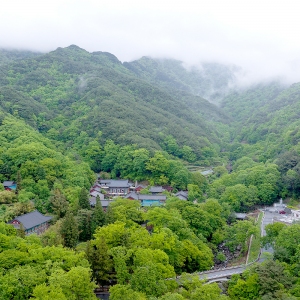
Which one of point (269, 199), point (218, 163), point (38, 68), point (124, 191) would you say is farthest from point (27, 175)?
point (38, 68)

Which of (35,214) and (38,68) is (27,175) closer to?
(35,214)

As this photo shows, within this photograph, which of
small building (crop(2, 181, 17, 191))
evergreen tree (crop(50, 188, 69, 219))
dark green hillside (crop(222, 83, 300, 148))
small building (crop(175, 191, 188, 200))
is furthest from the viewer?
dark green hillside (crop(222, 83, 300, 148))

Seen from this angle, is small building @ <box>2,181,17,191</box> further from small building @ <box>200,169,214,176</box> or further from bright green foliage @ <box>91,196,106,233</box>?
small building @ <box>200,169,214,176</box>

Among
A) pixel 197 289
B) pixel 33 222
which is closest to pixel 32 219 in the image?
pixel 33 222

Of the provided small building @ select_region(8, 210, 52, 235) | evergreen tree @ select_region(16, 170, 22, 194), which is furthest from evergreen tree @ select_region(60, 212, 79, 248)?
evergreen tree @ select_region(16, 170, 22, 194)

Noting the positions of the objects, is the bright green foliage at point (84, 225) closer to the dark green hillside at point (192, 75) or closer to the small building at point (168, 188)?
the small building at point (168, 188)

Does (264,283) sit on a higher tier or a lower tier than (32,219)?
higher

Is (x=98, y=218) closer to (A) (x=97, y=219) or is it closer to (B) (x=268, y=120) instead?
(A) (x=97, y=219)
